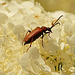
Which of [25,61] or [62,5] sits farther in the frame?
[62,5]

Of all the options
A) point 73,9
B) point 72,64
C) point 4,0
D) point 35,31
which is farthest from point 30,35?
point 73,9

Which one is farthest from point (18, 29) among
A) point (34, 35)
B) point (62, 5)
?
point (62, 5)

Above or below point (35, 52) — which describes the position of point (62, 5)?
above

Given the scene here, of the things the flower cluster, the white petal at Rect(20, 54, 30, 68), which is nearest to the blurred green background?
the flower cluster

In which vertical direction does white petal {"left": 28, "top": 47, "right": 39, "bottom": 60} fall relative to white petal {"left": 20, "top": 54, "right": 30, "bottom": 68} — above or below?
above

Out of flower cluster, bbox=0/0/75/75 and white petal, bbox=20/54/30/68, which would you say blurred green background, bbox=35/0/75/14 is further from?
white petal, bbox=20/54/30/68

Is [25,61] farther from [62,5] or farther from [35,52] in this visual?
[62,5]

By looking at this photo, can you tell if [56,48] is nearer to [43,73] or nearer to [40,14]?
[43,73]

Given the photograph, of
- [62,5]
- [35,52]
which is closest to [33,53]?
[35,52]

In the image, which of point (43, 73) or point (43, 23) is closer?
point (43, 73)
